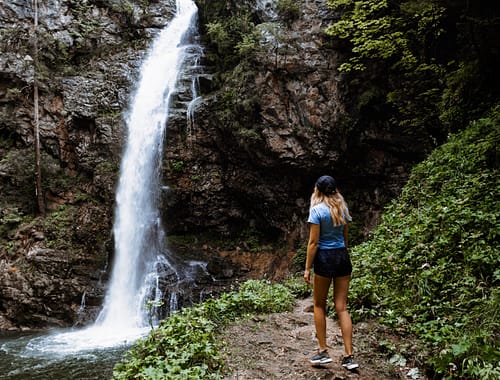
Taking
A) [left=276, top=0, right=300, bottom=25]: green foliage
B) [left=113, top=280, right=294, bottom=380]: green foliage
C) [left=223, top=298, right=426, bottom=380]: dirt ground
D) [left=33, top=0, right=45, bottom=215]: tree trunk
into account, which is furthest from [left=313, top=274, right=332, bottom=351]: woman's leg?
[left=33, top=0, right=45, bottom=215]: tree trunk

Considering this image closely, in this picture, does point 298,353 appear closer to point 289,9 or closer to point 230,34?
point 289,9

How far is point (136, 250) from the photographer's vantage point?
13.0m

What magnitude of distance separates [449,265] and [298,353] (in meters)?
2.08

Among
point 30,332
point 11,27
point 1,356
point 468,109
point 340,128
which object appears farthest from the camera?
point 11,27

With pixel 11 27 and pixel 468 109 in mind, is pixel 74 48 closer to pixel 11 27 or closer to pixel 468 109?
pixel 11 27

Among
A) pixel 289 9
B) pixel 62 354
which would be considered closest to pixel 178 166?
pixel 289 9

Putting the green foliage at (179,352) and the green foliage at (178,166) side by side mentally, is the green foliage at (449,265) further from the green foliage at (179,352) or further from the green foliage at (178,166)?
the green foliage at (178,166)

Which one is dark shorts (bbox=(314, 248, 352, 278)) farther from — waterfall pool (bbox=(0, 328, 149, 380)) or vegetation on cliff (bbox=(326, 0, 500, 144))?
vegetation on cliff (bbox=(326, 0, 500, 144))

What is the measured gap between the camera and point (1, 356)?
28.8ft

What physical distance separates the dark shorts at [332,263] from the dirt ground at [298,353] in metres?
0.91

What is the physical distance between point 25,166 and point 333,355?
14821 mm

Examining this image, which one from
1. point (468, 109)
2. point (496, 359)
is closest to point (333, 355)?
point (496, 359)

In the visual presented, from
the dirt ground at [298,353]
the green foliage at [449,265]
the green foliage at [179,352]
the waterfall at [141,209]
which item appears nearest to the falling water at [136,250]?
the waterfall at [141,209]

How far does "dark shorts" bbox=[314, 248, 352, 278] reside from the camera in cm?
344
